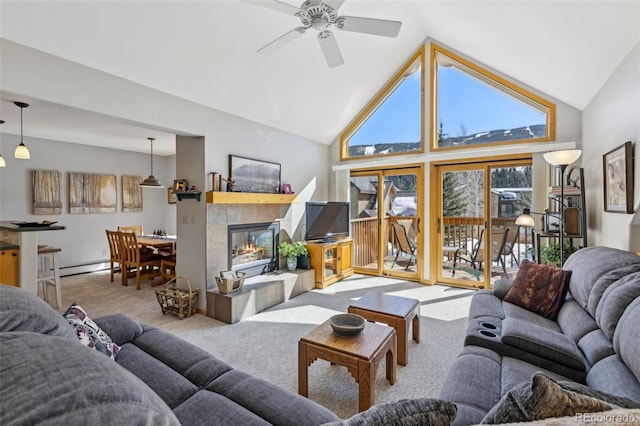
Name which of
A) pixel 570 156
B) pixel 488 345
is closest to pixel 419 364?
pixel 488 345

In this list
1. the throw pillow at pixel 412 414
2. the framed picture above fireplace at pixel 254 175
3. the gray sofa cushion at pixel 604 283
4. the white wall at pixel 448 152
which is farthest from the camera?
the framed picture above fireplace at pixel 254 175

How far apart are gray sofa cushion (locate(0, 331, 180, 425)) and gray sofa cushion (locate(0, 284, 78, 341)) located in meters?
0.57

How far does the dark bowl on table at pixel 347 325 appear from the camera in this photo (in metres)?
2.05

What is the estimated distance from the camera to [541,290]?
2424 millimetres

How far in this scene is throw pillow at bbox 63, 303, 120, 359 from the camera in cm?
152

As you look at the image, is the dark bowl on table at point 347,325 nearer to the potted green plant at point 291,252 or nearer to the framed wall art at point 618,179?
A: the framed wall art at point 618,179

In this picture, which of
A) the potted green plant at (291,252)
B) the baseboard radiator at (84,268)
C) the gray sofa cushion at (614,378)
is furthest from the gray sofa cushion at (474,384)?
the baseboard radiator at (84,268)

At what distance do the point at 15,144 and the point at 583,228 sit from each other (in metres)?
8.48

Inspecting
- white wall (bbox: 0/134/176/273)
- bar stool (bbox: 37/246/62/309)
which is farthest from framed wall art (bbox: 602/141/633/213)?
white wall (bbox: 0/134/176/273)

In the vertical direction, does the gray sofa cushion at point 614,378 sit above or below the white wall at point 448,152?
below

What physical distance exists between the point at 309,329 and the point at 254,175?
226 cm

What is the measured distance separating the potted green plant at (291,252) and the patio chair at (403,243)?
1777mm

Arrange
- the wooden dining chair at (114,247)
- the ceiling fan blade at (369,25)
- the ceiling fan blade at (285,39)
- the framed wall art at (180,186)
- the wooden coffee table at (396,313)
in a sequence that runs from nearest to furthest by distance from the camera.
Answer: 1. the ceiling fan blade at (369,25)
2. the ceiling fan blade at (285,39)
3. the wooden coffee table at (396,313)
4. the framed wall art at (180,186)
5. the wooden dining chair at (114,247)

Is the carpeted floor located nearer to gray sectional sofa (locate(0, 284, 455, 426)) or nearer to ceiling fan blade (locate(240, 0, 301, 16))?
gray sectional sofa (locate(0, 284, 455, 426))
